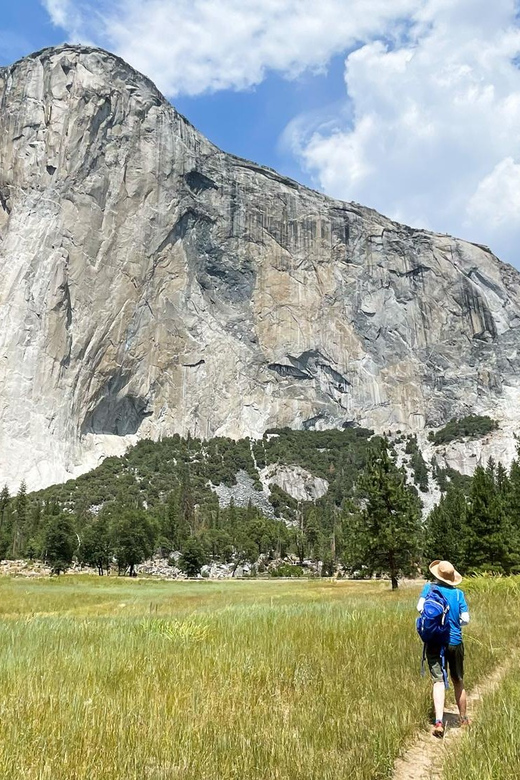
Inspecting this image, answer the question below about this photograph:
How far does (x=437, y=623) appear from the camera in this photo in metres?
7.16

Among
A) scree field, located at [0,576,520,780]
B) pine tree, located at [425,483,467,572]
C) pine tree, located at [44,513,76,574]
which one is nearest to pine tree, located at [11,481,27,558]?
pine tree, located at [44,513,76,574]

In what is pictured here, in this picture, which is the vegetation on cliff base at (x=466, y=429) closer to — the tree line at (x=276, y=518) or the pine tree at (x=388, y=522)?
the tree line at (x=276, y=518)

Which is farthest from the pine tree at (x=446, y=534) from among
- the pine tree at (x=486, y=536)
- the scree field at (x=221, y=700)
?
the scree field at (x=221, y=700)

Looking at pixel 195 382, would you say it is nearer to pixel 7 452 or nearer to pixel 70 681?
pixel 7 452

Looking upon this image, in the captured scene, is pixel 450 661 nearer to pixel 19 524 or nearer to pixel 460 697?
pixel 460 697

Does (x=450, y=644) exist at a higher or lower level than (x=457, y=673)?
higher

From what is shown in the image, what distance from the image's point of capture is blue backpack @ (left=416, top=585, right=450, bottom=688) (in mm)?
7129

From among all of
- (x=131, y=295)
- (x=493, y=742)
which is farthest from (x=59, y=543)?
(x=131, y=295)

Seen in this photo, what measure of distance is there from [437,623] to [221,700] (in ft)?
9.30

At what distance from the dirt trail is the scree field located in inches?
5.9

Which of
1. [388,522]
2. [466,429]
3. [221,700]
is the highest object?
[466,429]

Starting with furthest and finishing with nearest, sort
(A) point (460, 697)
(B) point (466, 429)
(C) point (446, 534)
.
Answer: (B) point (466, 429) < (C) point (446, 534) < (A) point (460, 697)

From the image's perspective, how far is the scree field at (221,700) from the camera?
5031mm

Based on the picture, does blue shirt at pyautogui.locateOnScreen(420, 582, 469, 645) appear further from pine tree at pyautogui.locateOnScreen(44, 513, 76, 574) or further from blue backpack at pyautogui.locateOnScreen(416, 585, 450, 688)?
pine tree at pyautogui.locateOnScreen(44, 513, 76, 574)
